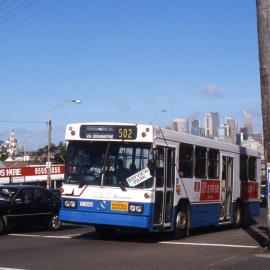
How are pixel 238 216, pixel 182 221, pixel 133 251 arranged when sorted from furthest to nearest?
1. pixel 238 216
2. pixel 182 221
3. pixel 133 251

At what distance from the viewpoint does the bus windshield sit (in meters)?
14.1

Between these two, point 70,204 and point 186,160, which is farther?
point 186,160

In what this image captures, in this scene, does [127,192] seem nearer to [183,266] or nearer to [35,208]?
[183,266]

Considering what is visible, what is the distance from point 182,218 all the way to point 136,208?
87.1 inches

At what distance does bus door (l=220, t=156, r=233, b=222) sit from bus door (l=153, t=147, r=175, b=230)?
12.2ft

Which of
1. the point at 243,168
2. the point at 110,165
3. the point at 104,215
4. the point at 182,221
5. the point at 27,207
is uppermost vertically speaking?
the point at 243,168

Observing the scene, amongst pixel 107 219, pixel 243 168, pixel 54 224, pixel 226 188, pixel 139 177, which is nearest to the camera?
pixel 139 177

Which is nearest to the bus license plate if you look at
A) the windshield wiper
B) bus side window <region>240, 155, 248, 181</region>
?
the windshield wiper

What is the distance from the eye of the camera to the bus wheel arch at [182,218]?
1542 centimetres

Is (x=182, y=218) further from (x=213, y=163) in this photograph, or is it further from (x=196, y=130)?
(x=196, y=130)

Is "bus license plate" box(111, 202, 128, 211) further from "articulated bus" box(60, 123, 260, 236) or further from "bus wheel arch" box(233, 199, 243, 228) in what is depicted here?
"bus wheel arch" box(233, 199, 243, 228)

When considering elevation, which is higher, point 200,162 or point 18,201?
point 200,162

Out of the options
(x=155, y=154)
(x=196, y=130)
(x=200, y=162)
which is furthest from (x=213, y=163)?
(x=196, y=130)

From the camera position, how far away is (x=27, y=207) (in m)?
17.9
